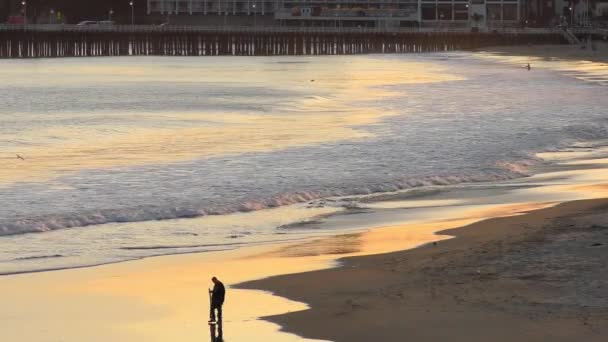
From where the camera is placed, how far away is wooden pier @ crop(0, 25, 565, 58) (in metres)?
148

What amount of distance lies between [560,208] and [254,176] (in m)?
8.75

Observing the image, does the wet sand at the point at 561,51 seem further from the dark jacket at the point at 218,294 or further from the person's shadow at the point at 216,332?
the dark jacket at the point at 218,294

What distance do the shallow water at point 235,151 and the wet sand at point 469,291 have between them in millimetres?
3290

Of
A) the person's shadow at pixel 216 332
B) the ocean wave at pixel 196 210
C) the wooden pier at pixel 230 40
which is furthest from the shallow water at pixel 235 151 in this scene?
the wooden pier at pixel 230 40

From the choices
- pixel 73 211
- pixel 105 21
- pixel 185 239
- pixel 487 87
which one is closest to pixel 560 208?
pixel 185 239

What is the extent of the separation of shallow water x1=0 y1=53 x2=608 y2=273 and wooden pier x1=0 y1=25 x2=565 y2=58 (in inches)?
2532

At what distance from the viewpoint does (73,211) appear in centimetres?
2416

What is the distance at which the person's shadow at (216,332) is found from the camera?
46.6 feet

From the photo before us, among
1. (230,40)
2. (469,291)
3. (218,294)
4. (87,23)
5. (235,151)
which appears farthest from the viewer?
(87,23)

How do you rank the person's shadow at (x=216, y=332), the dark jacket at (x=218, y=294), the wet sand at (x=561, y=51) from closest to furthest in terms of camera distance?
the dark jacket at (x=218, y=294) → the person's shadow at (x=216, y=332) → the wet sand at (x=561, y=51)

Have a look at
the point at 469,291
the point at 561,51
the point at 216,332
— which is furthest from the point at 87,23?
the point at 216,332

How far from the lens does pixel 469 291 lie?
15.8 meters

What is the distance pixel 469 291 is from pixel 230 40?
149 m

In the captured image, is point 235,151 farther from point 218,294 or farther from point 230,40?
point 230,40
